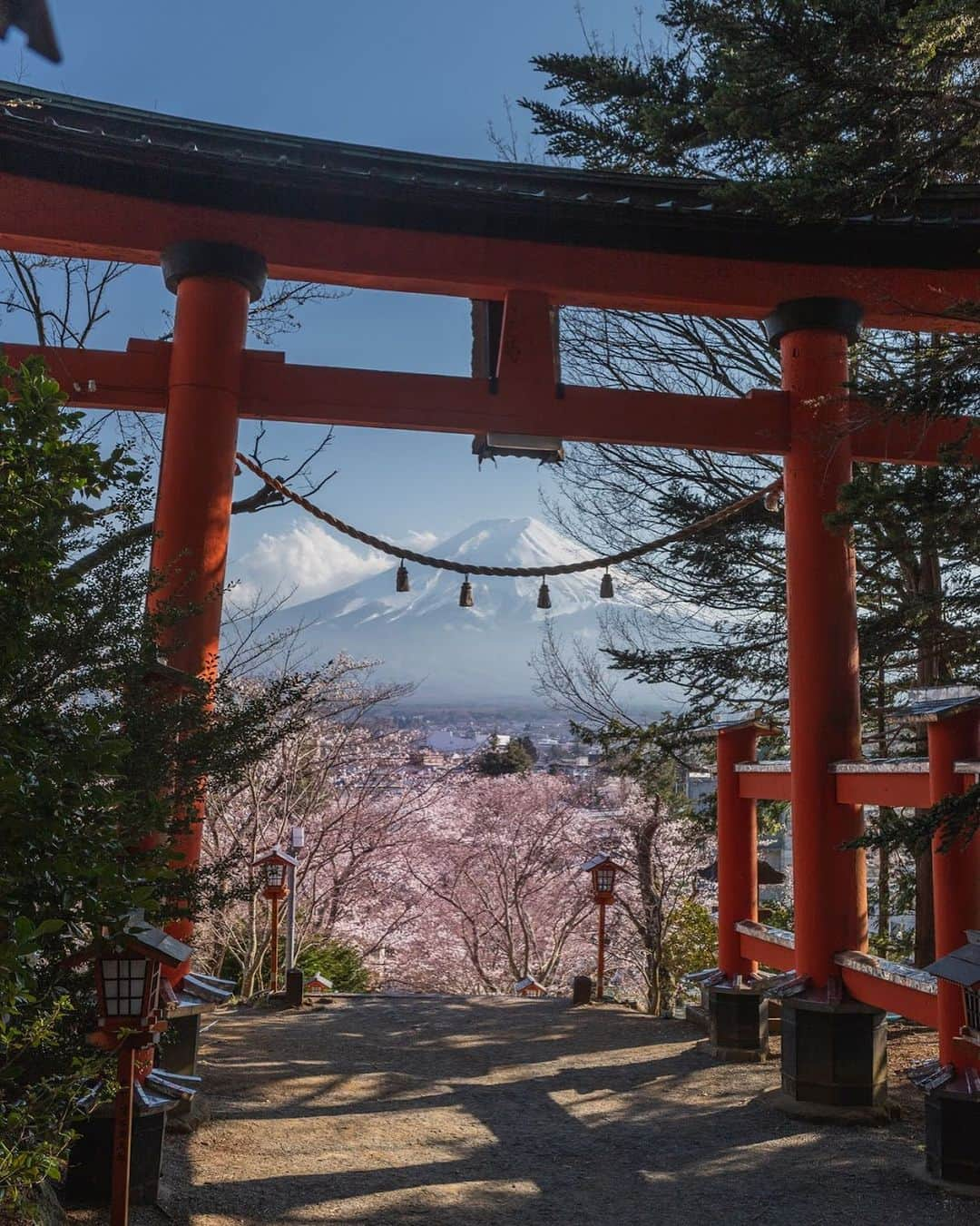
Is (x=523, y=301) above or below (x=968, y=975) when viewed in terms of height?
above

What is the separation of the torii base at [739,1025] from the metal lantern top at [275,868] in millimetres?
3711

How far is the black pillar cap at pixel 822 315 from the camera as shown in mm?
4887

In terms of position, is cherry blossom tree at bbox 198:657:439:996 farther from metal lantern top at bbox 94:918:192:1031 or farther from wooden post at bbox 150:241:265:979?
metal lantern top at bbox 94:918:192:1031

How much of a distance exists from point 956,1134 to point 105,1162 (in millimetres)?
2710

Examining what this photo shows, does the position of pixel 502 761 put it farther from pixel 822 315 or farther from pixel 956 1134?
pixel 956 1134

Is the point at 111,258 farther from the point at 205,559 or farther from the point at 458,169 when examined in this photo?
→ the point at 458,169

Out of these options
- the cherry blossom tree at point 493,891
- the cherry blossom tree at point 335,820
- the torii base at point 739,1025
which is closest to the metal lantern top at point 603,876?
the torii base at point 739,1025

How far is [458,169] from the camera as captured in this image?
528 cm

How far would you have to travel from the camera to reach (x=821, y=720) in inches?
183

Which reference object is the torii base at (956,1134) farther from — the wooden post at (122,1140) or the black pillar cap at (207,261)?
the black pillar cap at (207,261)

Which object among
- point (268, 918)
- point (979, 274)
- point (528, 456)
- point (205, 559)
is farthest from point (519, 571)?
point (268, 918)

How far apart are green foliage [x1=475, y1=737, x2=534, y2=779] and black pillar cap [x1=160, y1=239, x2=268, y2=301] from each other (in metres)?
13.8

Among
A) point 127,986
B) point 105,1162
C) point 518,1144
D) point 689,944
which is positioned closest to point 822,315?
point 518,1144

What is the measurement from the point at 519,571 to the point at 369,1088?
2.58 meters
